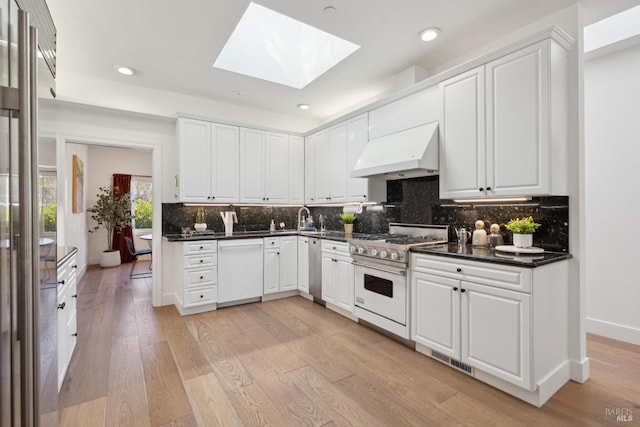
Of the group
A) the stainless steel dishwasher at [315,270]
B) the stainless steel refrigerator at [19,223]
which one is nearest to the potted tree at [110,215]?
the stainless steel dishwasher at [315,270]

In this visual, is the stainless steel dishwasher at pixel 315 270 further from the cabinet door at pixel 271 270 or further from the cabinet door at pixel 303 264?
the cabinet door at pixel 271 270

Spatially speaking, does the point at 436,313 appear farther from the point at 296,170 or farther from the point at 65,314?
the point at 296,170

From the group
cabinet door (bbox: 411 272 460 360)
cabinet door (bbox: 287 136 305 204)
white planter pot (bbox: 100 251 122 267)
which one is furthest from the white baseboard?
white planter pot (bbox: 100 251 122 267)

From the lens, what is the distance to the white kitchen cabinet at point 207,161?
4.04 m

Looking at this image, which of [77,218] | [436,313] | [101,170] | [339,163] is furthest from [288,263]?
[101,170]

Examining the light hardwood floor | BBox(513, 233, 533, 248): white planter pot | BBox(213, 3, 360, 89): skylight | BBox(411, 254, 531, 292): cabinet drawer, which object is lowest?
the light hardwood floor

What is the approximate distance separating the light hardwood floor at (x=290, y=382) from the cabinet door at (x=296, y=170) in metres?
2.15

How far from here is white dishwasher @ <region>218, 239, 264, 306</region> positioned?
400 centimetres

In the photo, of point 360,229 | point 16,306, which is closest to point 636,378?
point 360,229

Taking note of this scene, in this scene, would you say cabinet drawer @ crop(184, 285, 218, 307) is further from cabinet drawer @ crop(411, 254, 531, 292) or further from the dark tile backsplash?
cabinet drawer @ crop(411, 254, 531, 292)

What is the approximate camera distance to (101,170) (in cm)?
728

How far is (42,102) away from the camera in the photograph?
96 centimetres

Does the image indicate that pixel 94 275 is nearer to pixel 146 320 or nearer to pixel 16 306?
pixel 146 320

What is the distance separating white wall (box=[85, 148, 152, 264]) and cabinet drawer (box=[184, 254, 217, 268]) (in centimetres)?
436
